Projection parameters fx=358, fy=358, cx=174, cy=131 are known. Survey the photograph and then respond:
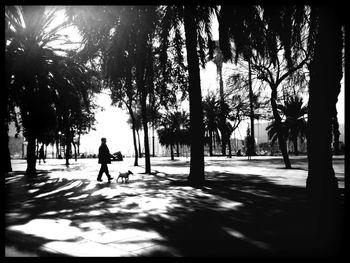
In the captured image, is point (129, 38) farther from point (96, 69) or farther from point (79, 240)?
point (96, 69)

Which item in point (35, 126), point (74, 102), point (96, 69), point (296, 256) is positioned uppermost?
point (96, 69)

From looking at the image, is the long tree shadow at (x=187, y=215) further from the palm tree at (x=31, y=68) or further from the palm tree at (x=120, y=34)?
the palm tree at (x=31, y=68)

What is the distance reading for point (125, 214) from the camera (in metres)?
7.52

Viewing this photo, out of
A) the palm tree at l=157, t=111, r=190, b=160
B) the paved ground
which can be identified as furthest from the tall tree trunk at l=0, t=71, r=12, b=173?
the palm tree at l=157, t=111, r=190, b=160

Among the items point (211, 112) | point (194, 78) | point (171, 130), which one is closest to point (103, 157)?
point (194, 78)

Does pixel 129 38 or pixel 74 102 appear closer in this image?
pixel 129 38

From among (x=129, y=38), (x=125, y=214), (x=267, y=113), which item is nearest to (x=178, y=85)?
(x=129, y=38)

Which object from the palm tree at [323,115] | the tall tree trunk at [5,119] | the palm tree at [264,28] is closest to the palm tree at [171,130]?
the tall tree trunk at [5,119]

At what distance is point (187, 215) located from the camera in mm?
7312

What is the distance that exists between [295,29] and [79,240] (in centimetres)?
697

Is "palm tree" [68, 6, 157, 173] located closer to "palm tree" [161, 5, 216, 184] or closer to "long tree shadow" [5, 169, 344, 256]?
"palm tree" [161, 5, 216, 184]

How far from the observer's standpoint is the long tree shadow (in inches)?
199

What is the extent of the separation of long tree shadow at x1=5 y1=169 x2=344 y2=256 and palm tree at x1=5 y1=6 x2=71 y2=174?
26.2 feet

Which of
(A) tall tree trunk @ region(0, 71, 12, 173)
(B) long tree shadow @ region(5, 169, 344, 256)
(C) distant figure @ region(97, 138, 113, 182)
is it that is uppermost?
(A) tall tree trunk @ region(0, 71, 12, 173)
